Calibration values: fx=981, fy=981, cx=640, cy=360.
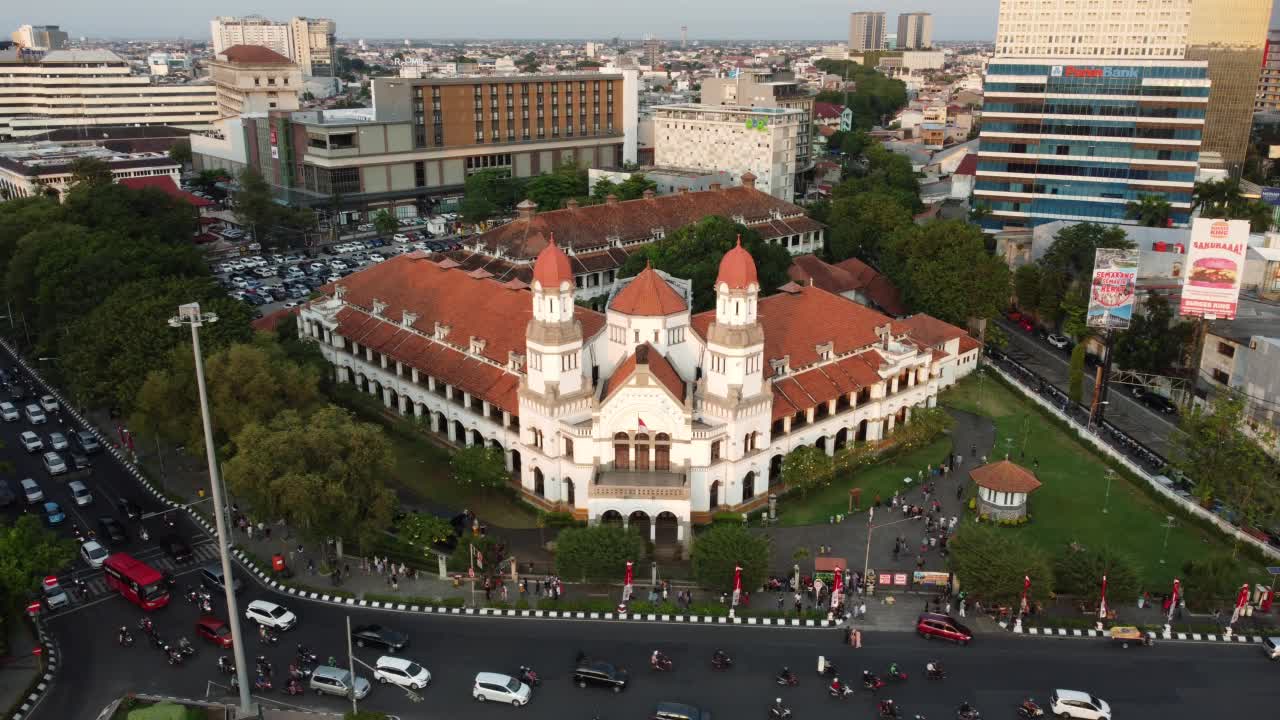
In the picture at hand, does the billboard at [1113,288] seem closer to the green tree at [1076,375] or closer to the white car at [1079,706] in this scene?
the green tree at [1076,375]

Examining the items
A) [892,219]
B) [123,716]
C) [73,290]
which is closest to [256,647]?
[123,716]

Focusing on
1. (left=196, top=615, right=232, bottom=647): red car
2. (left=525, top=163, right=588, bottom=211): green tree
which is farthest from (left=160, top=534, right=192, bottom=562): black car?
(left=525, top=163, right=588, bottom=211): green tree

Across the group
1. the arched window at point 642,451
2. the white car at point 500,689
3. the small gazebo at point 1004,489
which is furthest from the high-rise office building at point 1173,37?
the white car at point 500,689

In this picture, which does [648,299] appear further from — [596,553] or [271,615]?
[271,615]

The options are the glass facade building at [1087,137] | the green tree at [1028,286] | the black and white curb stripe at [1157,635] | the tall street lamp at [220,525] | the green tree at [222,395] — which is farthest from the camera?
the glass facade building at [1087,137]

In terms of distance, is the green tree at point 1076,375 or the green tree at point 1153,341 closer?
the green tree at point 1076,375

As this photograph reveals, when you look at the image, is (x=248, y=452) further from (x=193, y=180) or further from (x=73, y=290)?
(x=193, y=180)
